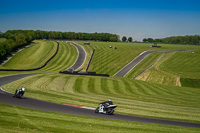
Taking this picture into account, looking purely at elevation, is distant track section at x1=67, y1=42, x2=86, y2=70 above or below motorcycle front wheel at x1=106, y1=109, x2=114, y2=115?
above

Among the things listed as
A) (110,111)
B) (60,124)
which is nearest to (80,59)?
(110,111)

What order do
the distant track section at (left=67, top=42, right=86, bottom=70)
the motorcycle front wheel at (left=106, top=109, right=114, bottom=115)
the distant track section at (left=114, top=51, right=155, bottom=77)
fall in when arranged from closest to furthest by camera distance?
the motorcycle front wheel at (left=106, top=109, right=114, bottom=115) < the distant track section at (left=114, top=51, right=155, bottom=77) < the distant track section at (left=67, top=42, right=86, bottom=70)

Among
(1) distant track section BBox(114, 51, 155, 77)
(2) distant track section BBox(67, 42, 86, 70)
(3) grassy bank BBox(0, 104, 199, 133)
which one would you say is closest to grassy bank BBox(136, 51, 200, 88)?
(1) distant track section BBox(114, 51, 155, 77)

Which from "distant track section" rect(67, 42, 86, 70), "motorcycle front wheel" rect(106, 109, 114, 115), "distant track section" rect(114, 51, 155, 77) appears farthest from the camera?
"distant track section" rect(67, 42, 86, 70)

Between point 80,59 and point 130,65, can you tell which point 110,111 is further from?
point 80,59

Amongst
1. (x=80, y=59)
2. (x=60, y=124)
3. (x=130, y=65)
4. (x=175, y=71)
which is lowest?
(x=175, y=71)

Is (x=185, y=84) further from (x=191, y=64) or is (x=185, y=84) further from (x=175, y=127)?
(x=175, y=127)

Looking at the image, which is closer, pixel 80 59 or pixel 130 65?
pixel 130 65

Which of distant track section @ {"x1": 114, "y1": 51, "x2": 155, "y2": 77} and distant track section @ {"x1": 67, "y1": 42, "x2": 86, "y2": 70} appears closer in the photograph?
distant track section @ {"x1": 114, "y1": 51, "x2": 155, "y2": 77}

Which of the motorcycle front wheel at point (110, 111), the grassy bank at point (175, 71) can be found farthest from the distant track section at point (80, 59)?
the motorcycle front wheel at point (110, 111)

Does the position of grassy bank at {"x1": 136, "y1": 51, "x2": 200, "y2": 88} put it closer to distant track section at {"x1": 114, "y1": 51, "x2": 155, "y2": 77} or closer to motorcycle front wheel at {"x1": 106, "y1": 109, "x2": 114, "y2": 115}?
distant track section at {"x1": 114, "y1": 51, "x2": 155, "y2": 77}

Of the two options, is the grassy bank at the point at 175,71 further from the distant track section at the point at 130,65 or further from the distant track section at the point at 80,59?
the distant track section at the point at 80,59

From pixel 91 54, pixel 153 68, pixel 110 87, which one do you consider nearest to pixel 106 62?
pixel 91 54
